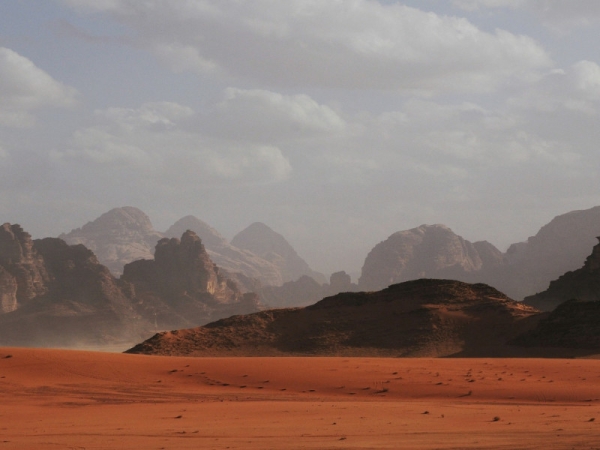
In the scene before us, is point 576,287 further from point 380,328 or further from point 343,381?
point 343,381

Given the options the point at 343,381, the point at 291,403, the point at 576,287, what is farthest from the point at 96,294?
the point at 291,403

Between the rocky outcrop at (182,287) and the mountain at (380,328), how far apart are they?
11412cm

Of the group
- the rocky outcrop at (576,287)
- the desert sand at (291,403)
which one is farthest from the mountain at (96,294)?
the desert sand at (291,403)

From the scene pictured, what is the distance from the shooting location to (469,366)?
3294 centimetres

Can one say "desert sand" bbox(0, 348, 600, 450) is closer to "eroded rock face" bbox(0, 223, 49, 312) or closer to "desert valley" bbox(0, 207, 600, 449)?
"desert valley" bbox(0, 207, 600, 449)

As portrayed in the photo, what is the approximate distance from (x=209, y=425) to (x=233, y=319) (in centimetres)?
4353

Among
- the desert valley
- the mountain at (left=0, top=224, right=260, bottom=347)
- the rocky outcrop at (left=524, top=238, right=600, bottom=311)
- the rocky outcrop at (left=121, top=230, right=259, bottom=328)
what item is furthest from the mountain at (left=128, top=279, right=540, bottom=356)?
the rocky outcrop at (left=121, top=230, right=259, bottom=328)

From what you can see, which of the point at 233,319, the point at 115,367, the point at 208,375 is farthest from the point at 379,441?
the point at 233,319

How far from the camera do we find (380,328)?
2264 inches

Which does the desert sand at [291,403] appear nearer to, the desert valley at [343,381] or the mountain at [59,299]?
the desert valley at [343,381]

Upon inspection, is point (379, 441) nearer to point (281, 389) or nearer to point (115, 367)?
point (281, 389)

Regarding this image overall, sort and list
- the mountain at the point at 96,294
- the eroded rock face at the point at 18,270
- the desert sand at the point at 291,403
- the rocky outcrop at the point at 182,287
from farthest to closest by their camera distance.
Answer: the rocky outcrop at the point at 182,287
the eroded rock face at the point at 18,270
the mountain at the point at 96,294
the desert sand at the point at 291,403

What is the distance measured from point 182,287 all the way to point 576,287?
116 metres

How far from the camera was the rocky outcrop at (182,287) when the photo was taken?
573ft
